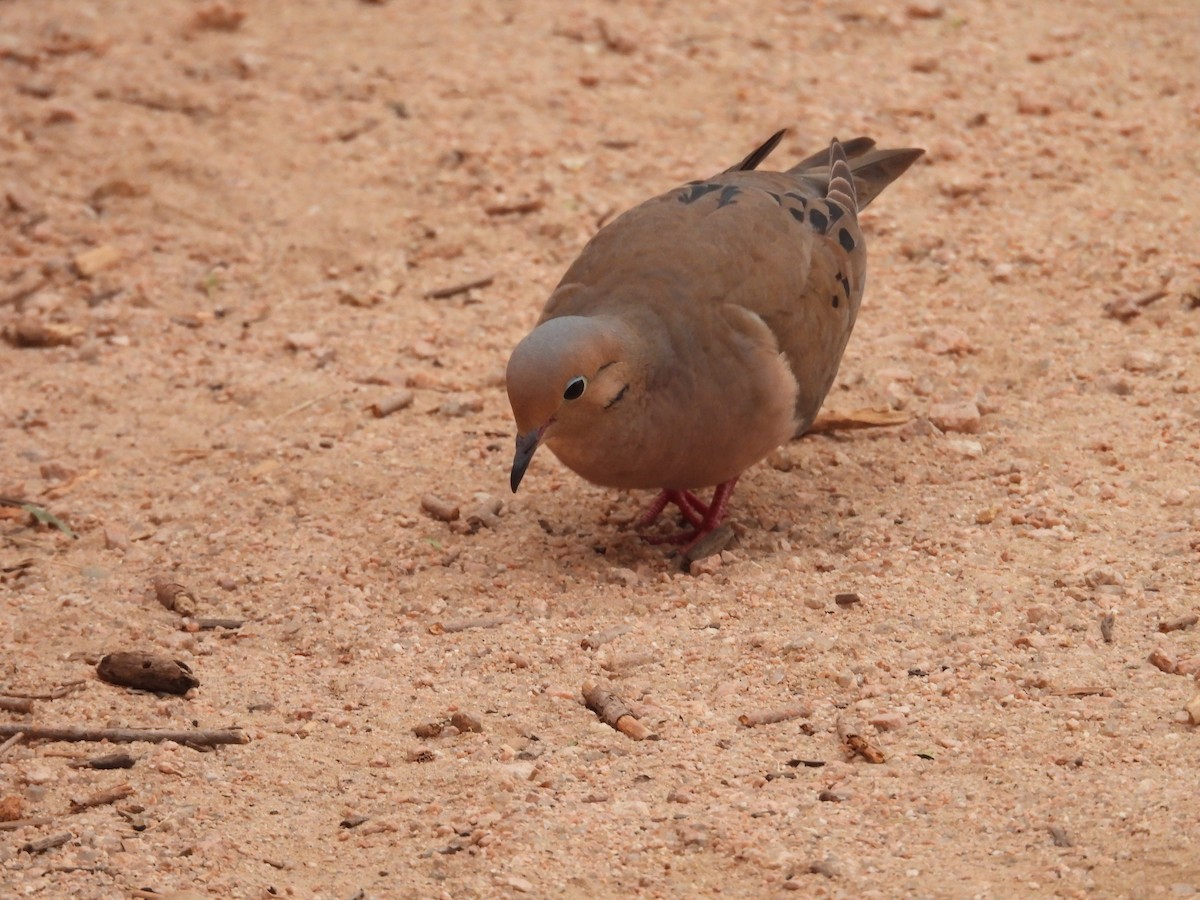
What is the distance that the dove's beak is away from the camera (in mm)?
4355

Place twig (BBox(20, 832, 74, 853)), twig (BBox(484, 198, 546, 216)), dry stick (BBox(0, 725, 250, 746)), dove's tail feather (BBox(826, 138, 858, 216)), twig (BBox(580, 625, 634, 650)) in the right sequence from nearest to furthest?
twig (BBox(20, 832, 74, 853)), dry stick (BBox(0, 725, 250, 746)), twig (BBox(580, 625, 634, 650)), dove's tail feather (BBox(826, 138, 858, 216)), twig (BBox(484, 198, 546, 216))

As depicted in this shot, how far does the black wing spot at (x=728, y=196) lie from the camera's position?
5.03 meters

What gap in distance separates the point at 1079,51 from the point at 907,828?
5484mm

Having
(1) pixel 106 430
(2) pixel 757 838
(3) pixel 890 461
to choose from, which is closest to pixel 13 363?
(1) pixel 106 430

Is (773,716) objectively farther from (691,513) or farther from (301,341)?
(301,341)

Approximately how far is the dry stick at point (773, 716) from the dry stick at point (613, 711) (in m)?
0.25

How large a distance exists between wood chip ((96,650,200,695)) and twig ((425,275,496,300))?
8.70 ft

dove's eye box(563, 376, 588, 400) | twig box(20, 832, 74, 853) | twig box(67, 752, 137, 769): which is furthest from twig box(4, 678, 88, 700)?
dove's eye box(563, 376, 588, 400)

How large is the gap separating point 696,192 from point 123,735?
8.26ft

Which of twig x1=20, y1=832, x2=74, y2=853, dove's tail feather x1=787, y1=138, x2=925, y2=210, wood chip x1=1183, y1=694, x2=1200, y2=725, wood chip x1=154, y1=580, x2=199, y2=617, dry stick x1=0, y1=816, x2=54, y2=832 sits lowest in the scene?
wood chip x1=154, y1=580, x2=199, y2=617

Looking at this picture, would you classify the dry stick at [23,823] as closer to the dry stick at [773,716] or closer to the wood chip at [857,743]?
the dry stick at [773,716]

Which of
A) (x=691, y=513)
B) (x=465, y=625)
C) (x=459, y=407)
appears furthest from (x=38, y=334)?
(x=691, y=513)

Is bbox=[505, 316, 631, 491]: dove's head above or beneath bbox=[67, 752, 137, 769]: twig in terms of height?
above

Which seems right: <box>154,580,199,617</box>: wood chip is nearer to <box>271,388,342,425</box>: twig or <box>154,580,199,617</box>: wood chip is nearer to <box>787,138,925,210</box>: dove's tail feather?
<box>271,388,342,425</box>: twig
